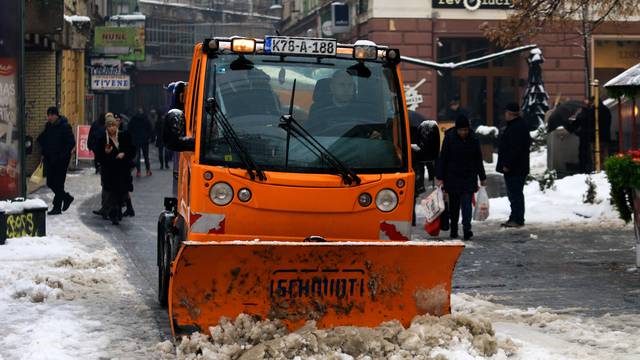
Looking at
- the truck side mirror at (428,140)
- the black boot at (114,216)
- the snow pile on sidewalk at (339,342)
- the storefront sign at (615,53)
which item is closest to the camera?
the snow pile on sidewalk at (339,342)

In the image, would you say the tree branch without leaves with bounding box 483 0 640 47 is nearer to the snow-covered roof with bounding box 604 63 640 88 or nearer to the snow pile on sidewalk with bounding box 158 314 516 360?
the snow-covered roof with bounding box 604 63 640 88

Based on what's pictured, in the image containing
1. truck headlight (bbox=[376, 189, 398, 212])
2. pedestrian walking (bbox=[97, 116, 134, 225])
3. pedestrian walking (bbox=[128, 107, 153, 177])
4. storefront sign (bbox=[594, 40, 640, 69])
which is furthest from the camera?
storefront sign (bbox=[594, 40, 640, 69])

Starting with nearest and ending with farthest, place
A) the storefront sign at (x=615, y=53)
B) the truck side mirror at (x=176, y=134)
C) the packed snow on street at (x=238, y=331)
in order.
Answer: the packed snow on street at (x=238, y=331)
the truck side mirror at (x=176, y=134)
the storefront sign at (x=615, y=53)

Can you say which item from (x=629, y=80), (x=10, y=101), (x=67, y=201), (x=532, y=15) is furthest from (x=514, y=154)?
(x=67, y=201)

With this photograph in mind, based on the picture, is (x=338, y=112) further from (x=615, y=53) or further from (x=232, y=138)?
(x=615, y=53)

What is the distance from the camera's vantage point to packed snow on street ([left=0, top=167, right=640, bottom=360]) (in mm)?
7969

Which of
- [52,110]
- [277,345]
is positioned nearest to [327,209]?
[277,345]

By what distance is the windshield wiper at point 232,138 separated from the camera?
883 centimetres

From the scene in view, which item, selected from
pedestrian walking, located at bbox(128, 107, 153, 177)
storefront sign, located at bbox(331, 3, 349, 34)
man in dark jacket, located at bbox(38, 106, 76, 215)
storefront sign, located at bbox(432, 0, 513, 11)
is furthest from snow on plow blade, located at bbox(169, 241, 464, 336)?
storefront sign, located at bbox(331, 3, 349, 34)

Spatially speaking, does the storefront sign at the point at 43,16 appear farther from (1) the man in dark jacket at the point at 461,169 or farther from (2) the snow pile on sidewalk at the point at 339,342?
(2) the snow pile on sidewalk at the point at 339,342

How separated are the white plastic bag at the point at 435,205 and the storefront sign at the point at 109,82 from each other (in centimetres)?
2524

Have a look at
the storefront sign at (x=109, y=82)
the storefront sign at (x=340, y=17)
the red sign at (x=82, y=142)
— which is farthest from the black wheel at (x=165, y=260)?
the storefront sign at (x=340, y=17)

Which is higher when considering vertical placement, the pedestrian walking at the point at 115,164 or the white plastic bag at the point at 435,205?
the pedestrian walking at the point at 115,164

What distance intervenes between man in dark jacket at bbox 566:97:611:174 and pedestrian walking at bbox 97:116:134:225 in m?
10.4
